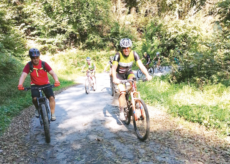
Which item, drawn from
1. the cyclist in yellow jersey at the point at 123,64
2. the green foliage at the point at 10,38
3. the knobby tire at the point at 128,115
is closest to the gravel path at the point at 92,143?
the knobby tire at the point at 128,115

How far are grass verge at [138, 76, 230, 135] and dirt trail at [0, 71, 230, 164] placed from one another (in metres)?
0.35

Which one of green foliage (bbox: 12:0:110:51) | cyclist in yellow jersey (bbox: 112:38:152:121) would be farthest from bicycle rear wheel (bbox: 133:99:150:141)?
green foliage (bbox: 12:0:110:51)

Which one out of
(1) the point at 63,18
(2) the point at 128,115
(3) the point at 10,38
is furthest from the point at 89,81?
(1) the point at 63,18

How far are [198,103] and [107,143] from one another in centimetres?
382

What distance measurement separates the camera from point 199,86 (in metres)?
8.15

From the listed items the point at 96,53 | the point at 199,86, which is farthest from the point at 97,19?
the point at 199,86

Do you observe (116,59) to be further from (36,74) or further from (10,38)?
(10,38)

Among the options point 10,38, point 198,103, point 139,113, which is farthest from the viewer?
point 10,38

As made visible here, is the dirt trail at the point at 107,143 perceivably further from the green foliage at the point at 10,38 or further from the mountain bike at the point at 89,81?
the green foliage at the point at 10,38

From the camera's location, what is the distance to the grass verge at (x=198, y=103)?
16.4 feet

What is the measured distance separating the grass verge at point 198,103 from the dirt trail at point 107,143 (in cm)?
35

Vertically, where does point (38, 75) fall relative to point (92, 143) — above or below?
above

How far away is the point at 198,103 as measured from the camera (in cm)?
621

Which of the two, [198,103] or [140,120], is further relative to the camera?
[198,103]
